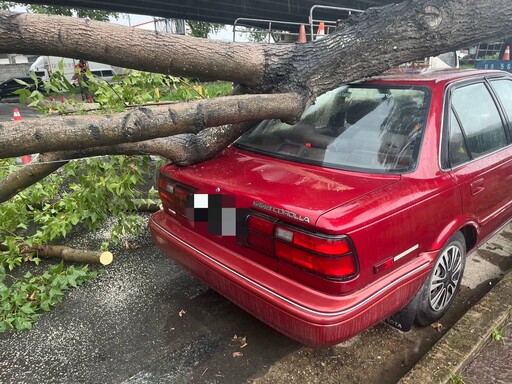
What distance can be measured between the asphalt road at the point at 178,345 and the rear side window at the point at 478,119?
115 cm

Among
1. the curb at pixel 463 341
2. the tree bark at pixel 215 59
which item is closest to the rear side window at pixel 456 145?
the tree bark at pixel 215 59

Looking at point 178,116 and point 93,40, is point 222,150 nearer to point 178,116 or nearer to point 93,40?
point 178,116

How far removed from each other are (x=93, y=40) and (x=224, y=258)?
1348 mm

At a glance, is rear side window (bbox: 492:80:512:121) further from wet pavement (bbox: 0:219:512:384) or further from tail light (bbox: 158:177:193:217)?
tail light (bbox: 158:177:193:217)

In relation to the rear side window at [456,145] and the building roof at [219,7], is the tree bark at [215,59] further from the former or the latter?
the building roof at [219,7]

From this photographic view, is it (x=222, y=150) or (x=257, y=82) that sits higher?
(x=257, y=82)

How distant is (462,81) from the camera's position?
2775 mm

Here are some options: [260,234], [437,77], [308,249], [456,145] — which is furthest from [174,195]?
[437,77]

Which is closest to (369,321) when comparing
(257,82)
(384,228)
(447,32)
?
(384,228)

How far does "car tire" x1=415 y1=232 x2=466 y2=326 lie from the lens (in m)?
2.48

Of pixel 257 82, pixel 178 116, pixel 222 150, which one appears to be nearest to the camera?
pixel 178 116

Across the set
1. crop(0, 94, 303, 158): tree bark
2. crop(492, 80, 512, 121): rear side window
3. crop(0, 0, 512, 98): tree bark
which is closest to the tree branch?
crop(0, 0, 512, 98): tree bark

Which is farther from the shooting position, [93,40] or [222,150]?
[222,150]

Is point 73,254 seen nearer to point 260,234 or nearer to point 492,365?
point 260,234
